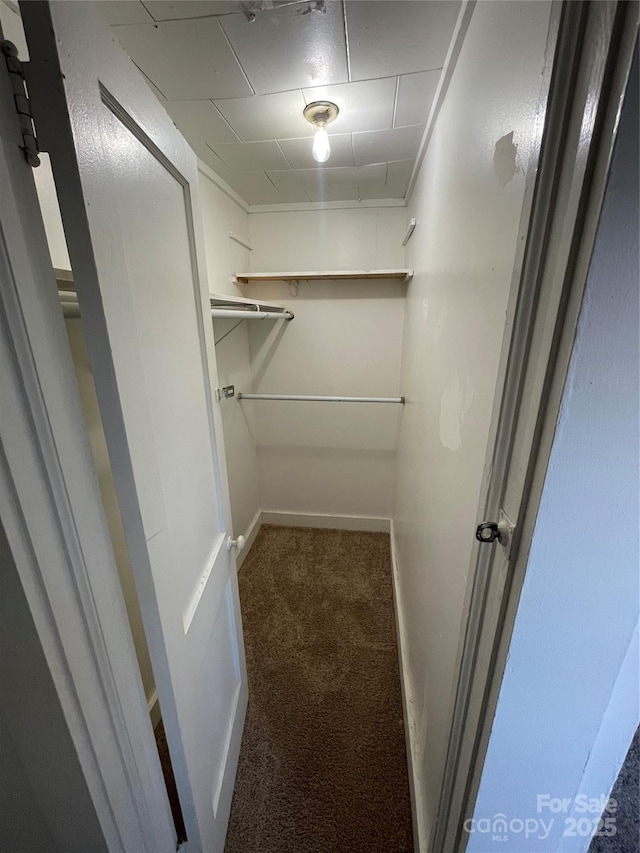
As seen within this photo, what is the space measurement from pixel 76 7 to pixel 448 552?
3.99 feet

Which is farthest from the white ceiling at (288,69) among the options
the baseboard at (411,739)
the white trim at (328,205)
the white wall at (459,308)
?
the baseboard at (411,739)

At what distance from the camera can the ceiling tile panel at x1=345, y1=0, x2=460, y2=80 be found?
2.58 feet

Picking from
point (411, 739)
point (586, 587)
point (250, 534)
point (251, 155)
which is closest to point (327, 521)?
point (250, 534)

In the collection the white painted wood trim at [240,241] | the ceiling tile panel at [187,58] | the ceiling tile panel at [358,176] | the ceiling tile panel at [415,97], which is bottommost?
the white painted wood trim at [240,241]

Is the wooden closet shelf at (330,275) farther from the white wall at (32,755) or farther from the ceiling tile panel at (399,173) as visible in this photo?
the white wall at (32,755)

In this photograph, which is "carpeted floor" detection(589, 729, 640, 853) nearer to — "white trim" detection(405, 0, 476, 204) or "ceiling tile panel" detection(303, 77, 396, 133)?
"white trim" detection(405, 0, 476, 204)

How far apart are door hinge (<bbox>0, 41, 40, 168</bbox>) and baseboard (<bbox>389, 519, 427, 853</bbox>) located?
175 centimetres

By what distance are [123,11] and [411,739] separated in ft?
7.66

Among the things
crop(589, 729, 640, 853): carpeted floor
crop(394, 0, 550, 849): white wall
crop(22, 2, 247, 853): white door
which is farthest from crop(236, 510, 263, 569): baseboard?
crop(589, 729, 640, 853): carpeted floor

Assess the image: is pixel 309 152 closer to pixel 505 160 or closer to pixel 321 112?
pixel 321 112

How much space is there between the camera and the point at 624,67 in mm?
302

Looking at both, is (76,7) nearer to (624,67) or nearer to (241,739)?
(624,67)

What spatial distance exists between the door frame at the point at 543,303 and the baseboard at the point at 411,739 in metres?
0.48

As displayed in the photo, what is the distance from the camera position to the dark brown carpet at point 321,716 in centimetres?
104
